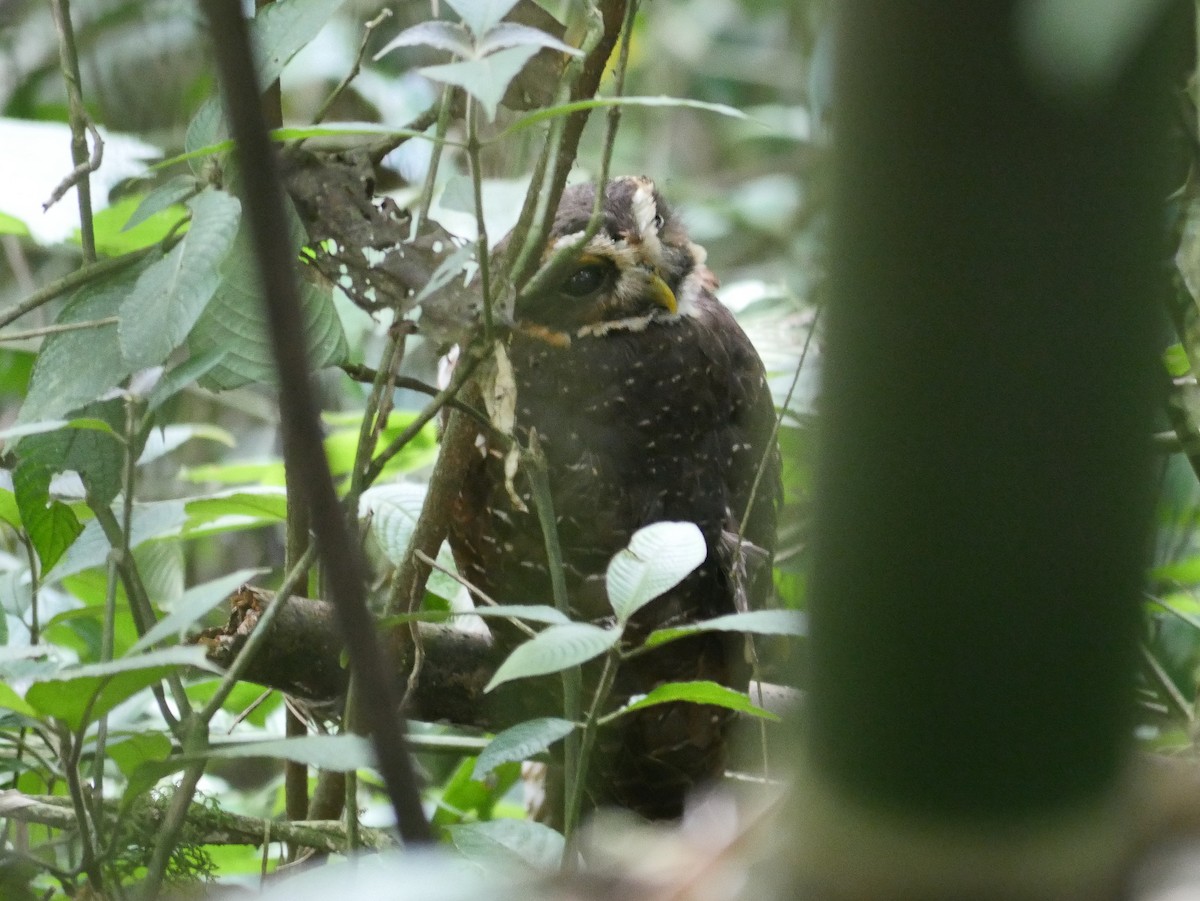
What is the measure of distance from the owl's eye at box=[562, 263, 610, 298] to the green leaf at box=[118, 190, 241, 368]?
2.75 ft

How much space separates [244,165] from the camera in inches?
14.2

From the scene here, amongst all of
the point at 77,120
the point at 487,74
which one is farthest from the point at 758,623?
the point at 77,120

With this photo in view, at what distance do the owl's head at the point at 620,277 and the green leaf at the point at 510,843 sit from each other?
2.83 ft

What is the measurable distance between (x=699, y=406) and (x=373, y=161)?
2.28 feet

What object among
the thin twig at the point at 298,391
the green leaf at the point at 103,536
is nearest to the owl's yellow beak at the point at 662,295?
the green leaf at the point at 103,536

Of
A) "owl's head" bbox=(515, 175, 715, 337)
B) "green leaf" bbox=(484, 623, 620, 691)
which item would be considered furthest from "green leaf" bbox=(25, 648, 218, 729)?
"owl's head" bbox=(515, 175, 715, 337)

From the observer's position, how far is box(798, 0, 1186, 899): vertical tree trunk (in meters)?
0.29

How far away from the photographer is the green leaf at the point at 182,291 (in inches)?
33.0

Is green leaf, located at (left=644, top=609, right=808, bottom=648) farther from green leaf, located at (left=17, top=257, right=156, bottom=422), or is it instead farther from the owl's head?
the owl's head

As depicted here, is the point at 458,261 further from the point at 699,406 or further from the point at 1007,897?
the point at 699,406

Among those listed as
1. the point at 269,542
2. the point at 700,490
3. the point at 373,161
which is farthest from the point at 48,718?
the point at 269,542

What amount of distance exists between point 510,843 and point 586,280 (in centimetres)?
99

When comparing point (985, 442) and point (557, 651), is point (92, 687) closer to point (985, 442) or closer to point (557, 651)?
point (557, 651)

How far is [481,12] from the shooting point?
2.46 feet
